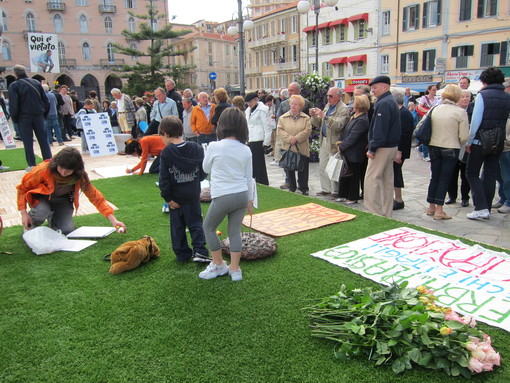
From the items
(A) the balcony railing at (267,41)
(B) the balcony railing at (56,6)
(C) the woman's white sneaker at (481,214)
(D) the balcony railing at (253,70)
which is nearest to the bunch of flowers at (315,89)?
(C) the woman's white sneaker at (481,214)

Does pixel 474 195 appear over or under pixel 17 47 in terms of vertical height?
under

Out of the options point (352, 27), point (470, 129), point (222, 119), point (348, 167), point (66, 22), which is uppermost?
point (66, 22)

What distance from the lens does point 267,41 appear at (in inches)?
1964

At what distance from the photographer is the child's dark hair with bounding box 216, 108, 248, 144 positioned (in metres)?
3.46

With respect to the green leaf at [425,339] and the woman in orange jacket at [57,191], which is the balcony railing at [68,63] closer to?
the woman in orange jacket at [57,191]

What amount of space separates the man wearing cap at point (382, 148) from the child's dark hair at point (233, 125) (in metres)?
2.64

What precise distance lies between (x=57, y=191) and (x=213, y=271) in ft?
7.33

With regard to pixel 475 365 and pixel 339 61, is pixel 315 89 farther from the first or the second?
pixel 339 61

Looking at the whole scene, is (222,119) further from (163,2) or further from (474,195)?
(163,2)

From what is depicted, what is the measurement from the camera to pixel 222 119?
11.4 ft

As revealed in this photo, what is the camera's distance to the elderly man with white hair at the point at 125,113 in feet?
43.8

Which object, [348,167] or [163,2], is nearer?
[348,167]

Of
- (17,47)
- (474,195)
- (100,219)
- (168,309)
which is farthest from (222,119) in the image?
(17,47)

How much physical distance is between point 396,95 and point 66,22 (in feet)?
173
